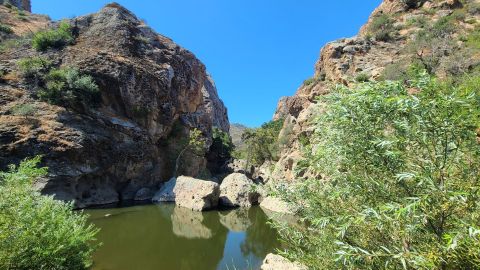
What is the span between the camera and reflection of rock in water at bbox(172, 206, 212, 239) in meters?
17.0

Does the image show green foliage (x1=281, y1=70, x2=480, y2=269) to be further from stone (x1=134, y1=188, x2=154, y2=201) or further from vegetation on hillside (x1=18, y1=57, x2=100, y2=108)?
stone (x1=134, y1=188, x2=154, y2=201)

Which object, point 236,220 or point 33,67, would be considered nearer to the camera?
point 236,220

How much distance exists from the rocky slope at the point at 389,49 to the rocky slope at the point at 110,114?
14.0 meters

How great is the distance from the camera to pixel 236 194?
92.6ft

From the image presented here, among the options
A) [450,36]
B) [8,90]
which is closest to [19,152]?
[8,90]

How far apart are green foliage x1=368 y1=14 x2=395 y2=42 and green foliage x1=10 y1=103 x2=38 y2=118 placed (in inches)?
1506

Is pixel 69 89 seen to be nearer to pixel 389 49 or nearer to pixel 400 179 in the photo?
pixel 400 179

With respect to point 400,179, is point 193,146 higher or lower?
higher

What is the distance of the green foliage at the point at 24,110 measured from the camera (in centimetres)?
2509

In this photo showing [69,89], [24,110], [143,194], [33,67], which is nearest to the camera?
[24,110]

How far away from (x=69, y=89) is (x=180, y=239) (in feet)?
66.8

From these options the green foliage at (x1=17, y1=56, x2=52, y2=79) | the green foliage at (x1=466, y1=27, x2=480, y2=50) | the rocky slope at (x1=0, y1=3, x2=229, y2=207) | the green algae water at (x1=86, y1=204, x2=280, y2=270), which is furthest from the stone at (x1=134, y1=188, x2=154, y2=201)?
the green foliage at (x1=466, y1=27, x2=480, y2=50)

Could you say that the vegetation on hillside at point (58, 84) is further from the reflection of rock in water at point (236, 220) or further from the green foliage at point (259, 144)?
the green foliage at point (259, 144)

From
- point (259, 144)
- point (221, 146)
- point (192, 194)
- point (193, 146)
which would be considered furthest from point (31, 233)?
point (221, 146)
